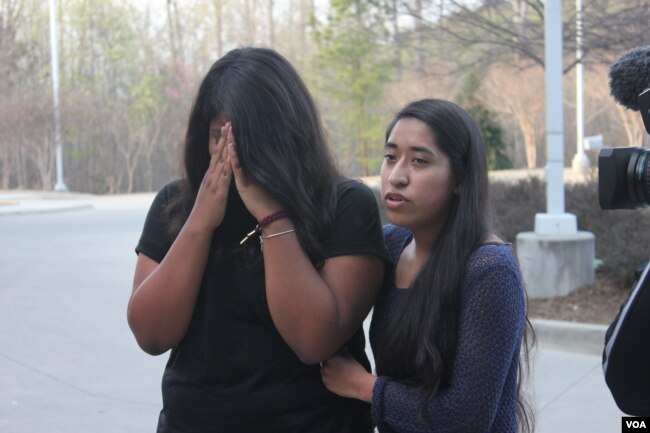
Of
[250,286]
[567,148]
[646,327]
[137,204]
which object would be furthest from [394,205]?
[567,148]

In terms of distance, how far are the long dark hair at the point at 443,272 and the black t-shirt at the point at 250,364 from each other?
0.46 feet

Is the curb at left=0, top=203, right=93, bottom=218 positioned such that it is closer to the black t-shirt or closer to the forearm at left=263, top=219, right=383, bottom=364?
the black t-shirt

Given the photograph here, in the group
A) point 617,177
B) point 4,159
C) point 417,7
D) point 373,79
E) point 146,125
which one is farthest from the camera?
point 146,125

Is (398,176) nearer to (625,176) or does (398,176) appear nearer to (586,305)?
(625,176)

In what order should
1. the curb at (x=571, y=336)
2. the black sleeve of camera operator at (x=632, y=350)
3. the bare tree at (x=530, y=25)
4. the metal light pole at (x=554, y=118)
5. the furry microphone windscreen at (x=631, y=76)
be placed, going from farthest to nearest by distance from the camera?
the bare tree at (x=530, y=25) < the metal light pole at (x=554, y=118) < the curb at (x=571, y=336) < the furry microphone windscreen at (x=631, y=76) < the black sleeve of camera operator at (x=632, y=350)

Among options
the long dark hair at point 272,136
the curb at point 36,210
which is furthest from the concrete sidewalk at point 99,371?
the curb at point 36,210

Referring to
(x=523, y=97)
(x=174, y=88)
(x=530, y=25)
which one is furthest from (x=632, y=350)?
(x=174, y=88)

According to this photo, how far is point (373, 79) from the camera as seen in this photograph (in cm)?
2691

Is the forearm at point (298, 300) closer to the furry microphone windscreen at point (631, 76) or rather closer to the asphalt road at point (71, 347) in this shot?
the furry microphone windscreen at point (631, 76)

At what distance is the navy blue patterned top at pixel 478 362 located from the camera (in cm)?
173

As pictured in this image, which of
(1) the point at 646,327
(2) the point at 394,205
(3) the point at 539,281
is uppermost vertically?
(2) the point at 394,205

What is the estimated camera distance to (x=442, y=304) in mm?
1808

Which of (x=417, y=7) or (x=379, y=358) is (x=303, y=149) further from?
(x=417, y=7)

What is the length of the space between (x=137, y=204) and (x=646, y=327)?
20885 millimetres
